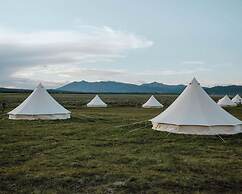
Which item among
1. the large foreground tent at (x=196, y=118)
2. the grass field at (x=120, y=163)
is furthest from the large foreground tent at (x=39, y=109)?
the large foreground tent at (x=196, y=118)

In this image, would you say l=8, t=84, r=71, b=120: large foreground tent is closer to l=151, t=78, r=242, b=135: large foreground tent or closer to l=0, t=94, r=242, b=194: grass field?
l=0, t=94, r=242, b=194: grass field

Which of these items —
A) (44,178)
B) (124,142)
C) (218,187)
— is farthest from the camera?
(124,142)

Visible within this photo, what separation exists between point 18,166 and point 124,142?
233 inches

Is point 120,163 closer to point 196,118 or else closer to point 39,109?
point 196,118

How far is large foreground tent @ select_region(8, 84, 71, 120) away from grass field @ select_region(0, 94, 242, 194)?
951cm

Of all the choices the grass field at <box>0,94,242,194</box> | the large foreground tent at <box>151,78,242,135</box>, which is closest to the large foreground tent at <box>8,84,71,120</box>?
the grass field at <box>0,94,242,194</box>

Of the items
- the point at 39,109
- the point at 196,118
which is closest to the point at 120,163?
the point at 196,118

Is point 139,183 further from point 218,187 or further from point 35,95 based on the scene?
point 35,95

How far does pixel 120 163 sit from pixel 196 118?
797 centimetres

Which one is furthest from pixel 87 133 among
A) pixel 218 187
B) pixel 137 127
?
pixel 218 187

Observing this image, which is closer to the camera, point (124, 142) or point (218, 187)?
point (218, 187)

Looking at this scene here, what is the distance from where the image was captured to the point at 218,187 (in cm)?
954

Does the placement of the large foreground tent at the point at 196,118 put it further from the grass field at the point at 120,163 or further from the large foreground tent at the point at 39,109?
the large foreground tent at the point at 39,109

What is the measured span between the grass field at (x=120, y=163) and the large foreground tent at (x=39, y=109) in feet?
31.2
